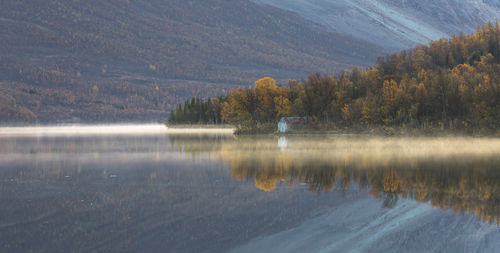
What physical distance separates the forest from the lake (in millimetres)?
35717

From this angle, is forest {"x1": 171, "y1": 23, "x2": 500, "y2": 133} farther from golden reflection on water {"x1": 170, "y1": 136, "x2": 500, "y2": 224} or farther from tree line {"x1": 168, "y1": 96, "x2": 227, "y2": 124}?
golden reflection on water {"x1": 170, "y1": 136, "x2": 500, "y2": 224}

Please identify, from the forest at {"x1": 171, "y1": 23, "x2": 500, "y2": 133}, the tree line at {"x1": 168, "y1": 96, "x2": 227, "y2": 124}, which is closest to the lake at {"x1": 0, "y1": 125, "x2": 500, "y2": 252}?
the forest at {"x1": 171, "y1": 23, "x2": 500, "y2": 133}

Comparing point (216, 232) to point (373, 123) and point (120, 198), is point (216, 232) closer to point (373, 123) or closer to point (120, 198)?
point (120, 198)

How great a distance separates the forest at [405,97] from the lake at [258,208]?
3572 centimetres

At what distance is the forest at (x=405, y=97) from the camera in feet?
199

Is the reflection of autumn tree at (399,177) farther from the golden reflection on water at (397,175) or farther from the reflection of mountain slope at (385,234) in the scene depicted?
the reflection of mountain slope at (385,234)

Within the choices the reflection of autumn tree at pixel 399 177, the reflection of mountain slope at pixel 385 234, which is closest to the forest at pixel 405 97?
the reflection of autumn tree at pixel 399 177

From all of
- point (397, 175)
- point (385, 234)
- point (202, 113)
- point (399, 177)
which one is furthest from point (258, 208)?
point (202, 113)

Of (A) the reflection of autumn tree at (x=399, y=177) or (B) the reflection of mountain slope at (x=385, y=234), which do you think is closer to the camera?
(B) the reflection of mountain slope at (x=385, y=234)

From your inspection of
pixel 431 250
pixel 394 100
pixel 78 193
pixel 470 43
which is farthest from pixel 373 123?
pixel 431 250

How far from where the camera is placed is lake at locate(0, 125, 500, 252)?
12.6 meters

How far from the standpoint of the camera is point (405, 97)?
213 ft

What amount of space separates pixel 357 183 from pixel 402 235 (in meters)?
7.19

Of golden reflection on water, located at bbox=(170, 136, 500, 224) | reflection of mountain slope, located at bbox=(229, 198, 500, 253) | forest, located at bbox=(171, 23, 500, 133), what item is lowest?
reflection of mountain slope, located at bbox=(229, 198, 500, 253)
